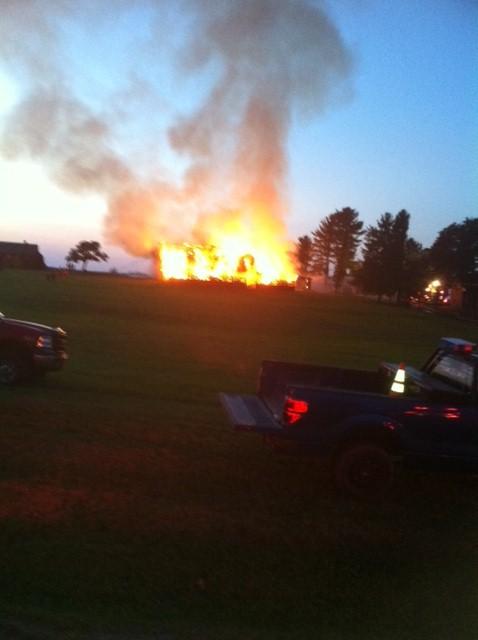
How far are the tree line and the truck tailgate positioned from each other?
55415 mm

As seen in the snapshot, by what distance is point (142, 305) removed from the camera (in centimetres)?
4244

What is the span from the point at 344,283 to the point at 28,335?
63805mm

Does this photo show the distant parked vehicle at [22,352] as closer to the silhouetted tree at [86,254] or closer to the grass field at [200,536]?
the grass field at [200,536]

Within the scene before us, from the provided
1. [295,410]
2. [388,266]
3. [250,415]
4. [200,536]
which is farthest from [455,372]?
[388,266]

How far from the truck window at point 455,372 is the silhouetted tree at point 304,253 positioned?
58379 millimetres

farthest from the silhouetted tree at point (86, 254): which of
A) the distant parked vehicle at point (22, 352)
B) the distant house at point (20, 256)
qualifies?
the distant parked vehicle at point (22, 352)

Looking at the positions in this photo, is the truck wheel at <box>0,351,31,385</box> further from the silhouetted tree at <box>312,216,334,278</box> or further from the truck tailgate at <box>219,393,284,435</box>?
the silhouetted tree at <box>312,216,334,278</box>

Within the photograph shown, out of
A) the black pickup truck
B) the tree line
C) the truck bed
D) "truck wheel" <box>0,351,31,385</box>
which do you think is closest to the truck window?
the black pickup truck

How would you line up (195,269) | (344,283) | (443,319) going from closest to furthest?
(443,319), (195,269), (344,283)

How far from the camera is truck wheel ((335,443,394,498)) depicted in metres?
8.14

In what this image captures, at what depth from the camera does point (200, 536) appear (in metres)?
6.85

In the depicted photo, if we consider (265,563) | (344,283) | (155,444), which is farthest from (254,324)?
(344,283)

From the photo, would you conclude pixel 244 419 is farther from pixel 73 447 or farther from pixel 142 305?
pixel 142 305

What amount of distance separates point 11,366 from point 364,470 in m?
8.10
